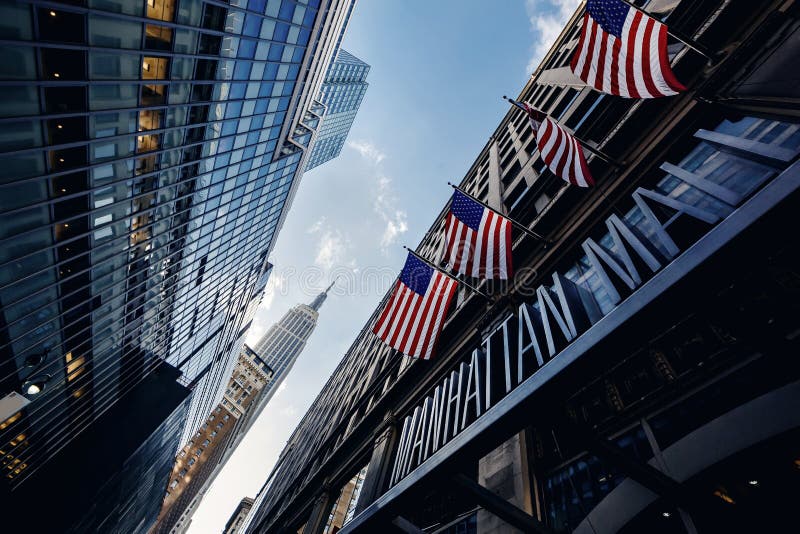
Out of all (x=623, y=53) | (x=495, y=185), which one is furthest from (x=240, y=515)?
(x=623, y=53)

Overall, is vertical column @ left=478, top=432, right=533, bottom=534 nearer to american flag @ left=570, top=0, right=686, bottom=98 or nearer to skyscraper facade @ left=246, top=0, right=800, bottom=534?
skyscraper facade @ left=246, top=0, right=800, bottom=534

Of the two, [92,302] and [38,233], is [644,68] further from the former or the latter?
[92,302]

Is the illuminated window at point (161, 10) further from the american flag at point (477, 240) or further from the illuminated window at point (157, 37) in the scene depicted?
the american flag at point (477, 240)

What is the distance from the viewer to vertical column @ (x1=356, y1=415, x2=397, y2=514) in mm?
13719

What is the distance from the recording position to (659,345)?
6586mm

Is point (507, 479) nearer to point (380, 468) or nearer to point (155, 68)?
point (380, 468)

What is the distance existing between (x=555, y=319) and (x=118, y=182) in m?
20.0

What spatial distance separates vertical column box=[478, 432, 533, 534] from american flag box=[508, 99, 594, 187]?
704cm

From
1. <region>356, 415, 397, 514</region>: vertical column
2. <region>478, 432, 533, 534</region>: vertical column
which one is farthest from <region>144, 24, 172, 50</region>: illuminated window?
<region>478, 432, 533, 534</region>: vertical column

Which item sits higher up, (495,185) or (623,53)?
(495,185)

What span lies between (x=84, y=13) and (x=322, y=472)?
2587cm

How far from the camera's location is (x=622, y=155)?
10.4 meters

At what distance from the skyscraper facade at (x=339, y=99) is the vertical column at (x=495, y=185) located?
83.0 m

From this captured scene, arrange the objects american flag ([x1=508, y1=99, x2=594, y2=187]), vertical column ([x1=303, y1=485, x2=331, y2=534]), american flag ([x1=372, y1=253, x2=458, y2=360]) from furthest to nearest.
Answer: vertical column ([x1=303, y1=485, x2=331, y2=534]) < american flag ([x1=372, y1=253, x2=458, y2=360]) < american flag ([x1=508, y1=99, x2=594, y2=187])
